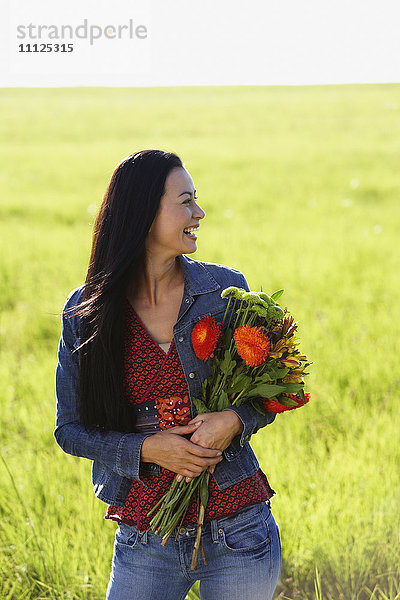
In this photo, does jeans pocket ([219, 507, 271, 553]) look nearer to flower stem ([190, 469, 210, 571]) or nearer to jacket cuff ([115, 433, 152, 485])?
flower stem ([190, 469, 210, 571])

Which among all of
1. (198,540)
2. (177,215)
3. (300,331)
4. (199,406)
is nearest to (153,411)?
(199,406)

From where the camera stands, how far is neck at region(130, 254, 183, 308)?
6.96ft

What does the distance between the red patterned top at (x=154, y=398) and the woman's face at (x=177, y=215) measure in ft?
0.82

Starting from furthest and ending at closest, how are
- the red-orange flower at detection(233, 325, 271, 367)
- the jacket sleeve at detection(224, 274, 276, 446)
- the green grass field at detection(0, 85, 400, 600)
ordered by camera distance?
the green grass field at detection(0, 85, 400, 600), the jacket sleeve at detection(224, 274, 276, 446), the red-orange flower at detection(233, 325, 271, 367)

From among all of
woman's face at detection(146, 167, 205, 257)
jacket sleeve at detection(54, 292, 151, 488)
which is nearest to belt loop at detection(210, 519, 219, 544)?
jacket sleeve at detection(54, 292, 151, 488)

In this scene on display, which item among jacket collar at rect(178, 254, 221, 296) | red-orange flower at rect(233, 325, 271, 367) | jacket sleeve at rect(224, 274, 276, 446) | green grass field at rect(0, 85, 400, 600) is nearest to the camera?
red-orange flower at rect(233, 325, 271, 367)

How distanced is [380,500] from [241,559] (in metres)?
1.58

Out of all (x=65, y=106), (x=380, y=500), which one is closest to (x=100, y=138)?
(x=65, y=106)

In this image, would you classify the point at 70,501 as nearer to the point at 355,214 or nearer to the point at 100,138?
the point at 355,214

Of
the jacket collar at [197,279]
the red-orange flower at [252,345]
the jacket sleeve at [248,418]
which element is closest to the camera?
the red-orange flower at [252,345]

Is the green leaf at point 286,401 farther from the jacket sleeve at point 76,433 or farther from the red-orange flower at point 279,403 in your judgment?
the jacket sleeve at point 76,433

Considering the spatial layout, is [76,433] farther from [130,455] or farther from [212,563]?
[212,563]

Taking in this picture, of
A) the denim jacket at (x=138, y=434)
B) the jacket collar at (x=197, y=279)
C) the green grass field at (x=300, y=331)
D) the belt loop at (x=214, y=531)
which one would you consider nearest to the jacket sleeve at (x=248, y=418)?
the denim jacket at (x=138, y=434)

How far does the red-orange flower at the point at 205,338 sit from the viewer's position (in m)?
1.93
